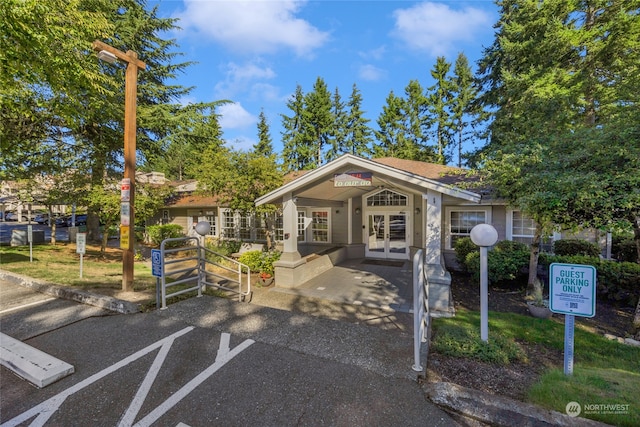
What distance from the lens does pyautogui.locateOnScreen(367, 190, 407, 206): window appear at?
38.8ft

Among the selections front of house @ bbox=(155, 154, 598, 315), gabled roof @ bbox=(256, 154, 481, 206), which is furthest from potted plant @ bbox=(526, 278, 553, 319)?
gabled roof @ bbox=(256, 154, 481, 206)

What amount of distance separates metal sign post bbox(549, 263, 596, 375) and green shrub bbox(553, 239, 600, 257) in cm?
760

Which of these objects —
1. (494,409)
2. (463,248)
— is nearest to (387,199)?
(463,248)

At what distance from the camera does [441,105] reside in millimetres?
27000

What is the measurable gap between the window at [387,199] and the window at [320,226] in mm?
2155

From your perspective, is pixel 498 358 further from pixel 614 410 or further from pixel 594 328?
pixel 594 328

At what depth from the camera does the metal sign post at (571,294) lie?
3.29 meters

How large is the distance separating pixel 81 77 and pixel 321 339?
7.58 metres

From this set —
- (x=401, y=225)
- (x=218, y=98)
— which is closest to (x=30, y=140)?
(x=218, y=98)

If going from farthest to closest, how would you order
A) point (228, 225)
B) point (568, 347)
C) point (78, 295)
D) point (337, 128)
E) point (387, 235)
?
point (337, 128) → point (228, 225) → point (387, 235) → point (78, 295) → point (568, 347)

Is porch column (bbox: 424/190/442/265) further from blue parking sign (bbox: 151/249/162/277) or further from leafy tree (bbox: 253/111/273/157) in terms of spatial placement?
leafy tree (bbox: 253/111/273/157)

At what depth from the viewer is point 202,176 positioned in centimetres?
1159

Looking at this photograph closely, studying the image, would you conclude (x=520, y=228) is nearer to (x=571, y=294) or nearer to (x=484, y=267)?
(x=484, y=267)

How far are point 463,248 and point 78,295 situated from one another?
35.0ft
